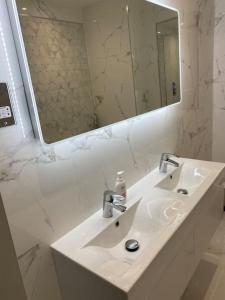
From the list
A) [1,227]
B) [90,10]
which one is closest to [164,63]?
[90,10]

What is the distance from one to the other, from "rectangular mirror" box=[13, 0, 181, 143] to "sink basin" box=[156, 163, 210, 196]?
20.9 inches

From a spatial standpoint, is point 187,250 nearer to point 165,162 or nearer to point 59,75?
point 165,162

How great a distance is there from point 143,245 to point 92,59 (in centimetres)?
97

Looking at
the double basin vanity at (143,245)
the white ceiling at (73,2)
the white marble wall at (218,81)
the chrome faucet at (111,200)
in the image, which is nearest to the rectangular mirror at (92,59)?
the white ceiling at (73,2)

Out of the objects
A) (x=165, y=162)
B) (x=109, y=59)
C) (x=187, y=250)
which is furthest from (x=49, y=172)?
(x=165, y=162)

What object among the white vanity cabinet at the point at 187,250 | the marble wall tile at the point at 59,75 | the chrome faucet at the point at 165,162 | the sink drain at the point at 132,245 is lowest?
the white vanity cabinet at the point at 187,250

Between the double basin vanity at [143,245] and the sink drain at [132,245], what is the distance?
0.04 feet

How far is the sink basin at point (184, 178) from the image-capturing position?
1.64 m

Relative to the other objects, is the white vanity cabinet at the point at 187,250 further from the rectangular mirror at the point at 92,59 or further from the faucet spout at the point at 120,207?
the rectangular mirror at the point at 92,59

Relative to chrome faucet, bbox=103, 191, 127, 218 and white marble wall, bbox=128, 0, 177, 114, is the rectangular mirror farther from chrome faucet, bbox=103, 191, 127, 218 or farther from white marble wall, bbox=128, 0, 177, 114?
chrome faucet, bbox=103, 191, 127, 218

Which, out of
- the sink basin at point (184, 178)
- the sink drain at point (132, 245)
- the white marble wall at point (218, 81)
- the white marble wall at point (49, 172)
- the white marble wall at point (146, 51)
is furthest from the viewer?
the white marble wall at point (218, 81)

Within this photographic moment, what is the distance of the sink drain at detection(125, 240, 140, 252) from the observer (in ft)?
3.73

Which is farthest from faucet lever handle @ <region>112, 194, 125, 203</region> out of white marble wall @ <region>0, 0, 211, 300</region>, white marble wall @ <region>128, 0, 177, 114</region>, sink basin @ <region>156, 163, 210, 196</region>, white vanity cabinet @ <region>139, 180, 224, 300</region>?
white marble wall @ <region>128, 0, 177, 114</region>

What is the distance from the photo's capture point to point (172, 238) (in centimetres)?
104
